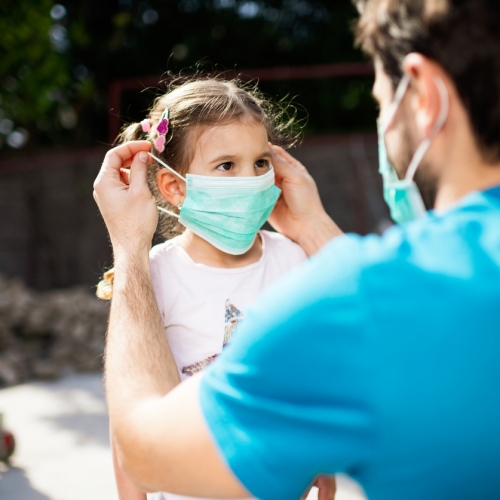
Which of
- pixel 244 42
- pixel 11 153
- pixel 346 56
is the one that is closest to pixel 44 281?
pixel 11 153

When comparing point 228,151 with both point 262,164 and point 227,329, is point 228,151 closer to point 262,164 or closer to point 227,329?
point 262,164

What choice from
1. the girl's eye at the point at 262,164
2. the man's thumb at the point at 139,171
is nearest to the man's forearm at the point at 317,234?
the girl's eye at the point at 262,164

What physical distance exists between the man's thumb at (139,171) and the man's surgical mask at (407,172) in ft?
2.31

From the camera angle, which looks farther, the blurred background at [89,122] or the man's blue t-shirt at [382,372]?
the blurred background at [89,122]

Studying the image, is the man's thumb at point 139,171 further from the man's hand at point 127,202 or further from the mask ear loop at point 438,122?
the mask ear loop at point 438,122

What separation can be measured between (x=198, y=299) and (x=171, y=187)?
0.48 metres

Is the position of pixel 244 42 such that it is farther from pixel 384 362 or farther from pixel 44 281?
pixel 384 362

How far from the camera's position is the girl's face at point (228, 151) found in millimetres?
2121

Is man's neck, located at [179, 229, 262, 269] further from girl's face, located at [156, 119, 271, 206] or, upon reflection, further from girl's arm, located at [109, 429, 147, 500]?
girl's arm, located at [109, 429, 147, 500]

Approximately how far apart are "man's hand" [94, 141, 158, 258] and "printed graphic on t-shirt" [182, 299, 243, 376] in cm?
45

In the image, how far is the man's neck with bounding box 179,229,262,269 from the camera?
221 cm

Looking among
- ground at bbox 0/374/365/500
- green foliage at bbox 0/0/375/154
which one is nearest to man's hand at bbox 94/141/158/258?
ground at bbox 0/374/365/500

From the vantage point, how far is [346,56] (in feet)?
34.7

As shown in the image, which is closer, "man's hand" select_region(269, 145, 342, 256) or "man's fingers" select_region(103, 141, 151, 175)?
"man's fingers" select_region(103, 141, 151, 175)
